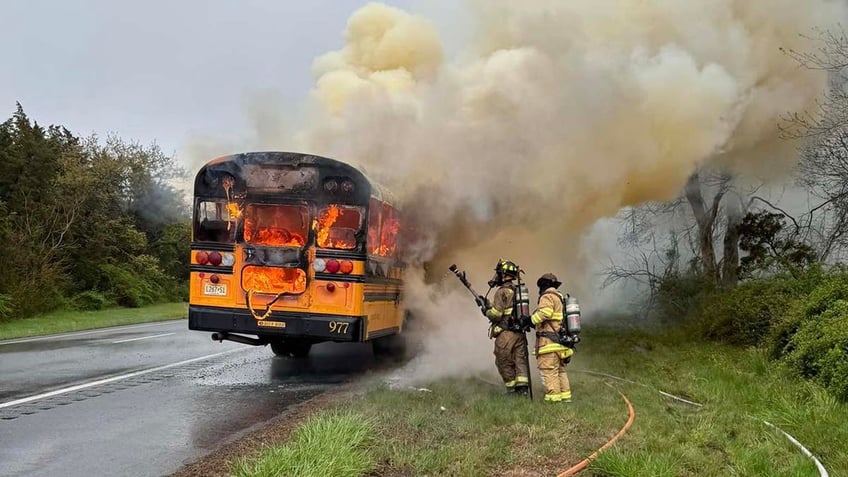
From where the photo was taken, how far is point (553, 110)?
34.7 ft

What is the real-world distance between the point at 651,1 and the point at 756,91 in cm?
252

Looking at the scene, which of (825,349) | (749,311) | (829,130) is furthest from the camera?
(749,311)

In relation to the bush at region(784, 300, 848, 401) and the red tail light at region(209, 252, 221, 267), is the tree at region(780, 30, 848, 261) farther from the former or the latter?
the red tail light at region(209, 252, 221, 267)

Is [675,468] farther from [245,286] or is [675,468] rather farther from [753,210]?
[753,210]

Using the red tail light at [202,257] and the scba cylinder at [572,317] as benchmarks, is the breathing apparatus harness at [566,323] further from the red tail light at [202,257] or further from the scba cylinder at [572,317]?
the red tail light at [202,257]

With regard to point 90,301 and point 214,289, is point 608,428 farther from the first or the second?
point 90,301

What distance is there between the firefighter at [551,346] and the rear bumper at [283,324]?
236cm

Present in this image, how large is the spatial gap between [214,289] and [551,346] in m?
4.27

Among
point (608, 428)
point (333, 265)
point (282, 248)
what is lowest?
point (608, 428)

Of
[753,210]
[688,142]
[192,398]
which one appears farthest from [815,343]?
[753,210]

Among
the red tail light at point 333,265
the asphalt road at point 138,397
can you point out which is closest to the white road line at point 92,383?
the asphalt road at point 138,397

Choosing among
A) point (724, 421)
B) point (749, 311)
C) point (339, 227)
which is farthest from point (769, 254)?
point (339, 227)

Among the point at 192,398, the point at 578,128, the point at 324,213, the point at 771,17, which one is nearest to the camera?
the point at 192,398

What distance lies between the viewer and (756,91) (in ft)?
39.2
